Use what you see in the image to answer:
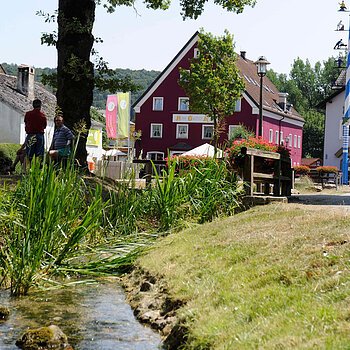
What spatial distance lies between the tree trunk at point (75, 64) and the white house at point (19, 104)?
3902 centimetres

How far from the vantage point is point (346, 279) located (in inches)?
254

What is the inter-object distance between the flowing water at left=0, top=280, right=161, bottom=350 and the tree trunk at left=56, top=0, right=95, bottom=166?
1064 cm

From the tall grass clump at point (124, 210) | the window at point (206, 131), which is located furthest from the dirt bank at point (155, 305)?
the window at point (206, 131)

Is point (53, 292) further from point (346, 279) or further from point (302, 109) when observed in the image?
point (302, 109)

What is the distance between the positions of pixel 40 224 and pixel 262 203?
21.9 ft

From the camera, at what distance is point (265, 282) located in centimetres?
714

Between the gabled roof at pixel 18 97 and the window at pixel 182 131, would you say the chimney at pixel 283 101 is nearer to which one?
the window at pixel 182 131

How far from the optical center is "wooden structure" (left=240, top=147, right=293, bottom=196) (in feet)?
55.2

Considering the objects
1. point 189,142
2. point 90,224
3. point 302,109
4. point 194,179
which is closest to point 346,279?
point 90,224

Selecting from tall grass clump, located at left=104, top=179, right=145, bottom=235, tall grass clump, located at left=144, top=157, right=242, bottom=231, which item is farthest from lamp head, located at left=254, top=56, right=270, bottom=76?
tall grass clump, located at left=104, top=179, right=145, bottom=235

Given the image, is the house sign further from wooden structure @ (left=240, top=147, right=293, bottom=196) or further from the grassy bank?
the grassy bank

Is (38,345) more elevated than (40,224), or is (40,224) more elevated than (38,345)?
(40,224)

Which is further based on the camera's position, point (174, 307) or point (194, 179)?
point (194, 179)

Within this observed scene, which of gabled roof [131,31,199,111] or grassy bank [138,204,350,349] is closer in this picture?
grassy bank [138,204,350,349]
